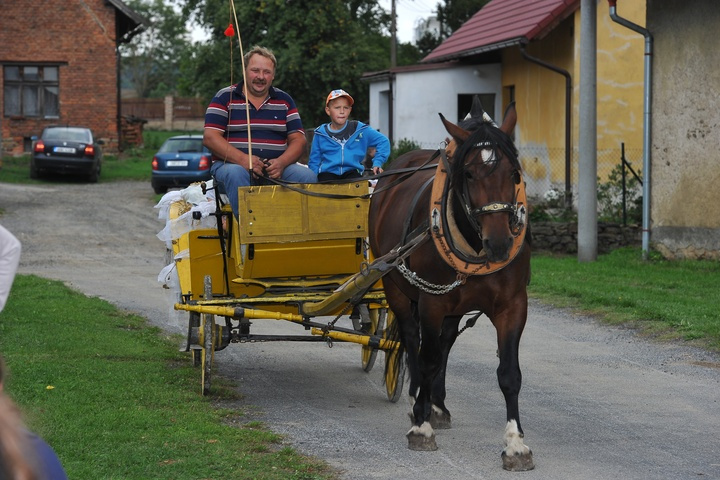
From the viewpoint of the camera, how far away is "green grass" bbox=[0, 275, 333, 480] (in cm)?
590

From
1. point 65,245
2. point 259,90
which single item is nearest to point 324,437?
point 259,90

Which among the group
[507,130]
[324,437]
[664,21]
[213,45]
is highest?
[213,45]

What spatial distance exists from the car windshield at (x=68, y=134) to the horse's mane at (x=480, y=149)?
28.6 metres

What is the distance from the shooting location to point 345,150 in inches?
334

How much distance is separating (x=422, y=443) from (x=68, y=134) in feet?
95.1

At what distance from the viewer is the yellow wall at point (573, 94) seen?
19812mm

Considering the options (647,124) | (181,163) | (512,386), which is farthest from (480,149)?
(181,163)

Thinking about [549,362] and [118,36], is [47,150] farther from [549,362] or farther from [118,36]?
[549,362]

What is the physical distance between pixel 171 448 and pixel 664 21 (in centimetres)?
1162

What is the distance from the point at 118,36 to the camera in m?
41.2

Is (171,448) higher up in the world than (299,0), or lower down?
lower down

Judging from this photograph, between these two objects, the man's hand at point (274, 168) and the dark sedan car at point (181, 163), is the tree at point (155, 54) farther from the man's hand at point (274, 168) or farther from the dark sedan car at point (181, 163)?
the man's hand at point (274, 168)

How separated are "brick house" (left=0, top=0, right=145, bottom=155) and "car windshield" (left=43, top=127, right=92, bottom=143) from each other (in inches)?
263

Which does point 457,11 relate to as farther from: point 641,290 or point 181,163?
point 641,290
